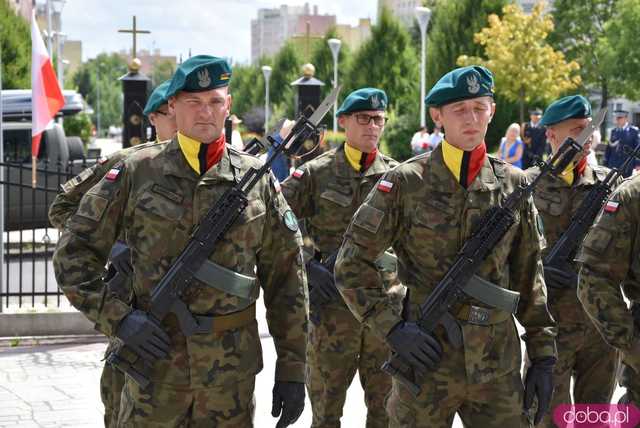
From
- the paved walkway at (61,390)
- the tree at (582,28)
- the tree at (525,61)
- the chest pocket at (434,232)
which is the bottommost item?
the paved walkway at (61,390)

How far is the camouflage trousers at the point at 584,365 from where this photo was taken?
5.58m

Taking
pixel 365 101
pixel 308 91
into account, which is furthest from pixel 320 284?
pixel 308 91

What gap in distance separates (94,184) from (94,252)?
1.80 meters

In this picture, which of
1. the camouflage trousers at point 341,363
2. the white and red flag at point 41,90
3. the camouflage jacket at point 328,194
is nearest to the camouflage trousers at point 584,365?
the camouflage trousers at point 341,363

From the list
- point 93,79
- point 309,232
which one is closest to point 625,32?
point 309,232

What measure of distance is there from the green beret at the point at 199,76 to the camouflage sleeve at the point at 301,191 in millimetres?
2068

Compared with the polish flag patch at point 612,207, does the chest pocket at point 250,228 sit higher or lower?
lower

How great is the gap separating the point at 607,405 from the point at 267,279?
253 cm

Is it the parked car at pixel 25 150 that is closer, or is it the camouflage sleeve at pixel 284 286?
the camouflage sleeve at pixel 284 286

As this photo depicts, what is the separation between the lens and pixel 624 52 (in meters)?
45.8

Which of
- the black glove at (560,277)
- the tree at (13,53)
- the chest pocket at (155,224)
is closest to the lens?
the chest pocket at (155,224)

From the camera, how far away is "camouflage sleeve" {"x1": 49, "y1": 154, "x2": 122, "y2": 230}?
17.7 ft

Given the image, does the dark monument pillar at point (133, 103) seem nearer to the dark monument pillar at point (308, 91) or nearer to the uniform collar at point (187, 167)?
the dark monument pillar at point (308, 91)

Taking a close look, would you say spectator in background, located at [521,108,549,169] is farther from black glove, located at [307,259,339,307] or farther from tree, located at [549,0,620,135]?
tree, located at [549,0,620,135]
